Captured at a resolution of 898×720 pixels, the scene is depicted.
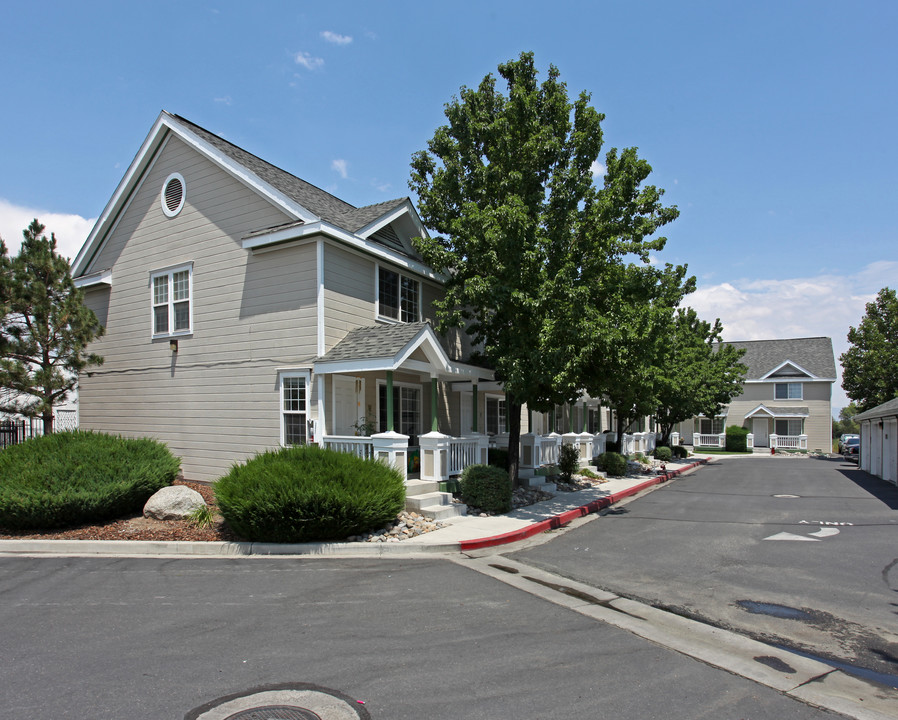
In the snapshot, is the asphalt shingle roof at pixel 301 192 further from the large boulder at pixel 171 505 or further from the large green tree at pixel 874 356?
the large green tree at pixel 874 356

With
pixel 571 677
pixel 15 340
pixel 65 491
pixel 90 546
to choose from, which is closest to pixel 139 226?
pixel 15 340

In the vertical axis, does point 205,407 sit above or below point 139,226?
below

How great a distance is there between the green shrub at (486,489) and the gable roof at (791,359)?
135 ft

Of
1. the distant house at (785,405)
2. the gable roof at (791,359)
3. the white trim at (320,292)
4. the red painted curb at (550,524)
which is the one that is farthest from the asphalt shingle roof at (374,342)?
the gable roof at (791,359)

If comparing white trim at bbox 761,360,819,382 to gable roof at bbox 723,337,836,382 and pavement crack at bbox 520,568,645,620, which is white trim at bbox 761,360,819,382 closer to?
gable roof at bbox 723,337,836,382

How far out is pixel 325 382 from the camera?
1294cm

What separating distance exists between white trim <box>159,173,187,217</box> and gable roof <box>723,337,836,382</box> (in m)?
44.4

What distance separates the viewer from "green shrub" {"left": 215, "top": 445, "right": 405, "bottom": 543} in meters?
9.05

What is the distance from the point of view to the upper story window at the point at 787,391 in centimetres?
4781

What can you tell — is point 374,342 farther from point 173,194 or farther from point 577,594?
point 173,194

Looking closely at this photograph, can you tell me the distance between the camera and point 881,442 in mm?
24469

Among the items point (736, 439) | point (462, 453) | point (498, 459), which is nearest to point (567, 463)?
point (498, 459)

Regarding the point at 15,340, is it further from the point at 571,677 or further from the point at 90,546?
the point at 571,677

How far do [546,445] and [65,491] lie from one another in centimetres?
1258
